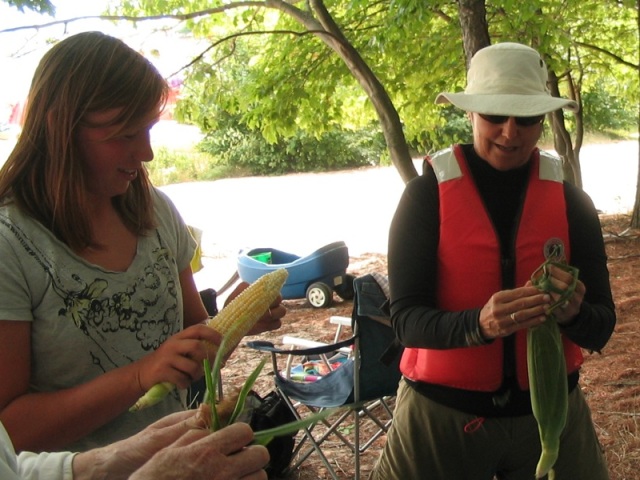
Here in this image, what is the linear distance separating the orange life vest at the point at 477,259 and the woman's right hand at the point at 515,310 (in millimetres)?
213

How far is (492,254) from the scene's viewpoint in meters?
2.16

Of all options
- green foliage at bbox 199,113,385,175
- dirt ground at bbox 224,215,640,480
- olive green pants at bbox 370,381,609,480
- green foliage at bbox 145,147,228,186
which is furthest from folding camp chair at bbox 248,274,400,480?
green foliage at bbox 199,113,385,175

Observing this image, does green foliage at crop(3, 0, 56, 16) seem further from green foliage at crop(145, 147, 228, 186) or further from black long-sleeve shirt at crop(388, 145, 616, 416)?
green foliage at crop(145, 147, 228, 186)

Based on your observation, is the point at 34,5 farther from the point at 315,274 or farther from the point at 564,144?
the point at 564,144

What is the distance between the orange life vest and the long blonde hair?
1.05 meters

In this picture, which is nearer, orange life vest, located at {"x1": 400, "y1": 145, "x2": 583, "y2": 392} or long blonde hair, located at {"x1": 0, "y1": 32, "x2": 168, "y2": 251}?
long blonde hair, located at {"x1": 0, "y1": 32, "x2": 168, "y2": 251}

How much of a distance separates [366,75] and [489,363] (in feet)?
16.6

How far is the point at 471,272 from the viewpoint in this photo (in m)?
2.16

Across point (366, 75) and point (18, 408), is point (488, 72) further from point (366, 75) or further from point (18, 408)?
point (366, 75)

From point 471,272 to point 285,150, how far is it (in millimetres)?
25335

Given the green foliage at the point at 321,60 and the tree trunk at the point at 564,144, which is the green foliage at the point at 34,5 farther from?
the tree trunk at the point at 564,144

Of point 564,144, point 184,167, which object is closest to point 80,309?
point 564,144

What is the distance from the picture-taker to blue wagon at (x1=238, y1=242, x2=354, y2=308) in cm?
834

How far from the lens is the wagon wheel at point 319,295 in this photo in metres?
8.33
